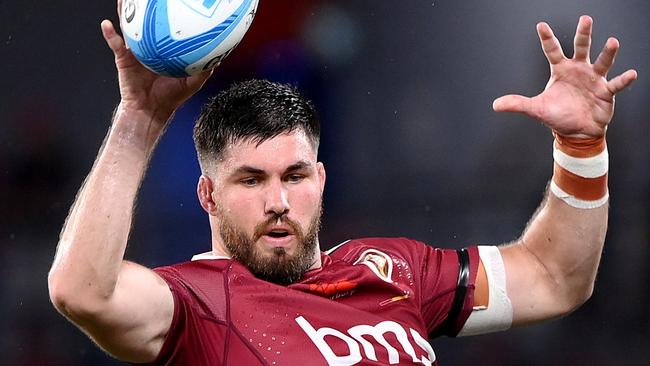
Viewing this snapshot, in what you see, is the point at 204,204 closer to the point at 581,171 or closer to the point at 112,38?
the point at 112,38

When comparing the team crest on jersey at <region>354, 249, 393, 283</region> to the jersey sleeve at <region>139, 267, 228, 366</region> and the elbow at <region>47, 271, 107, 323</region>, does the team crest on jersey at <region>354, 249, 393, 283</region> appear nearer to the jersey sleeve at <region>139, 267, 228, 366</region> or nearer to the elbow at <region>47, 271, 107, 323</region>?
the jersey sleeve at <region>139, 267, 228, 366</region>

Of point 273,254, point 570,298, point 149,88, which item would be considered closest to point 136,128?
point 149,88

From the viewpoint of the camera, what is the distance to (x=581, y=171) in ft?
9.99

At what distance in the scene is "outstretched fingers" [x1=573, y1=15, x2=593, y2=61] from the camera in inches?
107

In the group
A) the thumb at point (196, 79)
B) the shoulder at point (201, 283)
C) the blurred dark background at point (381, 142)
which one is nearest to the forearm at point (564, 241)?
the shoulder at point (201, 283)

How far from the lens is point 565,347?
4766 millimetres

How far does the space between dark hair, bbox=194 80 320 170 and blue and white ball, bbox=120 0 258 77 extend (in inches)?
19.7

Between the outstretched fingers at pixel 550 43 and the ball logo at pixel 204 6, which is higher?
the ball logo at pixel 204 6

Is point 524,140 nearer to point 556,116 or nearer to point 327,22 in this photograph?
point 327,22

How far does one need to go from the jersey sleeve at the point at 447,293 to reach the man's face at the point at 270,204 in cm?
45

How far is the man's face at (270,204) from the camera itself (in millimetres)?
2787

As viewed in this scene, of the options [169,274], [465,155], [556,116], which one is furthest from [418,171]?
[169,274]

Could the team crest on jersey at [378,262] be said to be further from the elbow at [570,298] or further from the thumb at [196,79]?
the thumb at [196,79]

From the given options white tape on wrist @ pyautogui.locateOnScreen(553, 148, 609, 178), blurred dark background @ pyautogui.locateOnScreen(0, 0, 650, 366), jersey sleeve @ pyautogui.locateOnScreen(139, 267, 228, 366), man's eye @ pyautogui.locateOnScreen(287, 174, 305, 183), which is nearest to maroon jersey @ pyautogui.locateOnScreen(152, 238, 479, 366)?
Result: jersey sleeve @ pyautogui.locateOnScreen(139, 267, 228, 366)
